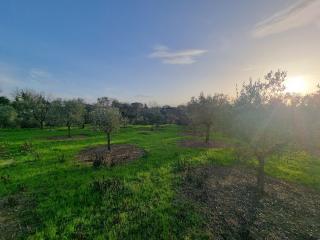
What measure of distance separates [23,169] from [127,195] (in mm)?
15252

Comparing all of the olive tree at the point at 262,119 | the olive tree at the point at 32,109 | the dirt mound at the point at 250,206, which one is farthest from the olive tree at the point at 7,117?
the olive tree at the point at 262,119

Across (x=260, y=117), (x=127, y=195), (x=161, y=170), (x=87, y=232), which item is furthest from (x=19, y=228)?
(x=260, y=117)

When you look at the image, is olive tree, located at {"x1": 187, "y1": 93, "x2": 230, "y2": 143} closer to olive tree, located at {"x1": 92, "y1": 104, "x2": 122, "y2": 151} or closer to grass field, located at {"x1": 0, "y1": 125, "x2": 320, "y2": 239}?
grass field, located at {"x1": 0, "y1": 125, "x2": 320, "y2": 239}

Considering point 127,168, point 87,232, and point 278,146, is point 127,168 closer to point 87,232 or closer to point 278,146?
point 87,232

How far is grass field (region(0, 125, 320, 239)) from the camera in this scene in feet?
41.3

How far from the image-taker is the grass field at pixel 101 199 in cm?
1259

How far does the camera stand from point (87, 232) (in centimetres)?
1232

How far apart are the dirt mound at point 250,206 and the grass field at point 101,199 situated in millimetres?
1378

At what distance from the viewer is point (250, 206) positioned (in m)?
16.0

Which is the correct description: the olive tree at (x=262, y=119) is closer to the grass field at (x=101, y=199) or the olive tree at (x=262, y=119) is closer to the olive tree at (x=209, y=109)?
the grass field at (x=101, y=199)

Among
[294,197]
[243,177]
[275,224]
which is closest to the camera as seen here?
[275,224]

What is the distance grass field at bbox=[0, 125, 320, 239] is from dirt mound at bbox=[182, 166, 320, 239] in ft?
4.52

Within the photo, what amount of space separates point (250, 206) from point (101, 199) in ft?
36.8

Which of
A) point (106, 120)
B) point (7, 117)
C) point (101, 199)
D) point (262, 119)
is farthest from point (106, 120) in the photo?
point (7, 117)
